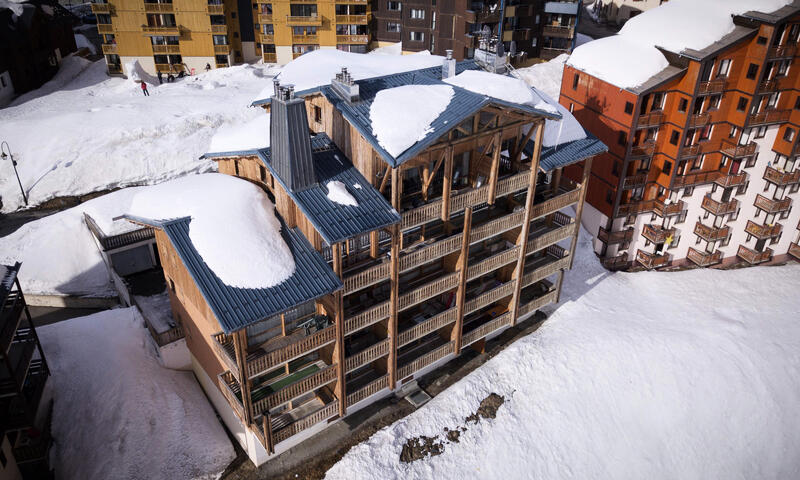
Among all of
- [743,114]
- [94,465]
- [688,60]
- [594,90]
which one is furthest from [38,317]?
[743,114]

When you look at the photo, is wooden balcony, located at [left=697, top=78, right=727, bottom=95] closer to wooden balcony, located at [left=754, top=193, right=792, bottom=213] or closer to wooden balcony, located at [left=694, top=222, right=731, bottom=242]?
wooden balcony, located at [left=694, top=222, right=731, bottom=242]

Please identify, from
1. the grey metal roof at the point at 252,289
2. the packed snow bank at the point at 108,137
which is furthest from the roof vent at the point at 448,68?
the packed snow bank at the point at 108,137

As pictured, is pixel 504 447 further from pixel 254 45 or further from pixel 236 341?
pixel 254 45

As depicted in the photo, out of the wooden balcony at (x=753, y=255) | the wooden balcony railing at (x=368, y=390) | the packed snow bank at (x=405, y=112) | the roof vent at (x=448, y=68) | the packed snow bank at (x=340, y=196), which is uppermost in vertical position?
the roof vent at (x=448, y=68)

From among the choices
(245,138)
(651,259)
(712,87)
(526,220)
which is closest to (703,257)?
(651,259)

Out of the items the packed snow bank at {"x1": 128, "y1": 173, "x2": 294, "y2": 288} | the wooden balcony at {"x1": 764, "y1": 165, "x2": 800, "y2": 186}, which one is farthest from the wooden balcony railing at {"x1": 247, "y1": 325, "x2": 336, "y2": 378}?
the wooden balcony at {"x1": 764, "y1": 165, "x2": 800, "y2": 186}

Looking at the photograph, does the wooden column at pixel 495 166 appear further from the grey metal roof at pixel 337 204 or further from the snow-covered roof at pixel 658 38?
the snow-covered roof at pixel 658 38

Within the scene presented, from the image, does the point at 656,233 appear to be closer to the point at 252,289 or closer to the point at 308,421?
the point at 308,421
